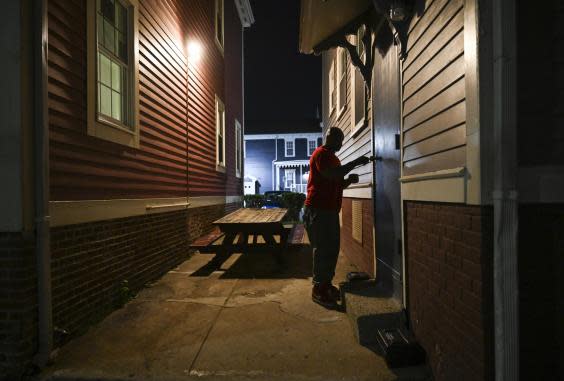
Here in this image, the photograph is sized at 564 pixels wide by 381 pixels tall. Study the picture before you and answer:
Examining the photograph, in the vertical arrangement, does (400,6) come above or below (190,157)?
above

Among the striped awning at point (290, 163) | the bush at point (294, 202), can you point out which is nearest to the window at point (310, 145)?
the striped awning at point (290, 163)

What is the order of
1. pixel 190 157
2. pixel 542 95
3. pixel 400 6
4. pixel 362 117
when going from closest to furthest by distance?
pixel 542 95 → pixel 400 6 → pixel 362 117 → pixel 190 157

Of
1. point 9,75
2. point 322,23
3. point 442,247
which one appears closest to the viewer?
point 442,247

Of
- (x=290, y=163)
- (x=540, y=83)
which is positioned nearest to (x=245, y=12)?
(x=540, y=83)

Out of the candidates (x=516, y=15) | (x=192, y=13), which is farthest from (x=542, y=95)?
(x=192, y=13)

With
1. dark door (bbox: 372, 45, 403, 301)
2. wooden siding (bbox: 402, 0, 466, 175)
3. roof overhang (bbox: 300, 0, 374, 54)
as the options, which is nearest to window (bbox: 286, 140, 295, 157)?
roof overhang (bbox: 300, 0, 374, 54)

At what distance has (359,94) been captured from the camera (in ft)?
17.6

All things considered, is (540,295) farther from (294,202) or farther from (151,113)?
(294,202)

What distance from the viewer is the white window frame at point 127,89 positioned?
3900 mm

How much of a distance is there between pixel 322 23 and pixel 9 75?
358 centimetres

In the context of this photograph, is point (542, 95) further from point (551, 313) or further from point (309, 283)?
point (309, 283)

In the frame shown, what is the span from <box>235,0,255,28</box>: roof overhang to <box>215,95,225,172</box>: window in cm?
518

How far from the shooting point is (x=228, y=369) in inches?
112

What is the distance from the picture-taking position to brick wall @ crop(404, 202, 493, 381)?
2027 millimetres
